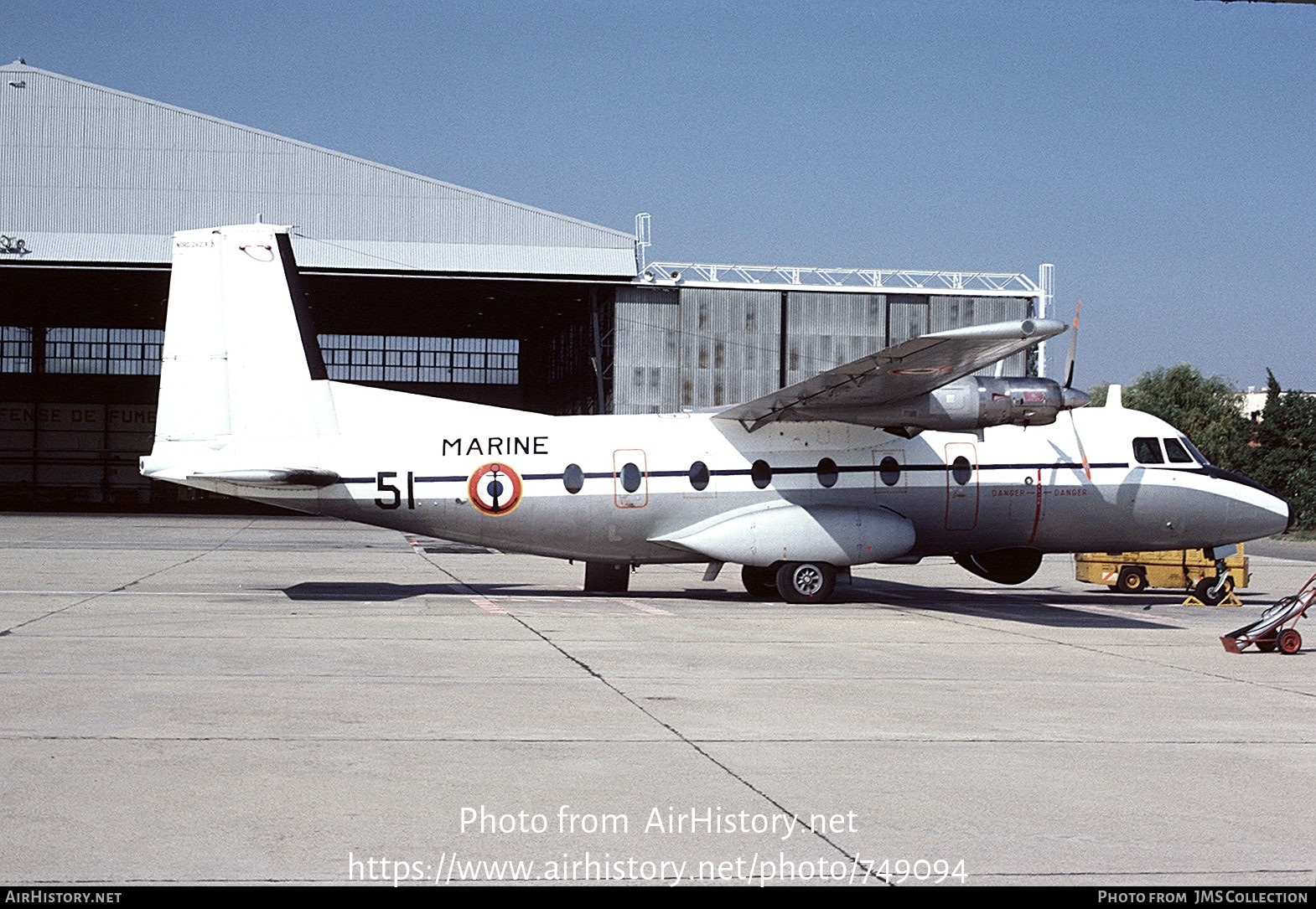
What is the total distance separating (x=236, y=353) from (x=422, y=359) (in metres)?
57.1

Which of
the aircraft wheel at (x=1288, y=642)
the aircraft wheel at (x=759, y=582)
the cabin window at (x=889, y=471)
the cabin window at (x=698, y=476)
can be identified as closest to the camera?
the aircraft wheel at (x=1288, y=642)

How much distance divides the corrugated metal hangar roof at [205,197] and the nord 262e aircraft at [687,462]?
31.5 metres

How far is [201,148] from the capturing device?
167 feet

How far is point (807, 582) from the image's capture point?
68.9 feet

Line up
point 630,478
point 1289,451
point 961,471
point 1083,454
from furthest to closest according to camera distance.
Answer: point 1289,451 → point 1083,454 → point 961,471 → point 630,478

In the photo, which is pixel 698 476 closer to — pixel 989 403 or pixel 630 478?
pixel 630 478

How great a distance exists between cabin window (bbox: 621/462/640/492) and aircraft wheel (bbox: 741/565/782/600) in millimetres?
2613

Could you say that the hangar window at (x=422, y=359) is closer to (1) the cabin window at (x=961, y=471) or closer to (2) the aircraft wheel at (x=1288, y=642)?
(1) the cabin window at (x=961, y=471)

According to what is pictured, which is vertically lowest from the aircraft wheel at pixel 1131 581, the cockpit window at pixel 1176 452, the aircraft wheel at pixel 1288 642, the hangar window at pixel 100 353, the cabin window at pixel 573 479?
the aircraft wheel at pixel 1131 581

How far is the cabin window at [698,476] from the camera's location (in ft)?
68.6

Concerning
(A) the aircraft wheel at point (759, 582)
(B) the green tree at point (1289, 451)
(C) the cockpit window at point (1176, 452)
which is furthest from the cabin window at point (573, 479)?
(B) the green tree at point (1289, 451)

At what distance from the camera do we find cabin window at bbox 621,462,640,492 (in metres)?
20.6

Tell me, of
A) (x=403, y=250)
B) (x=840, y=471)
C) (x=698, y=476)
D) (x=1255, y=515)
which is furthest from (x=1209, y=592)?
(x=403, y=250)
